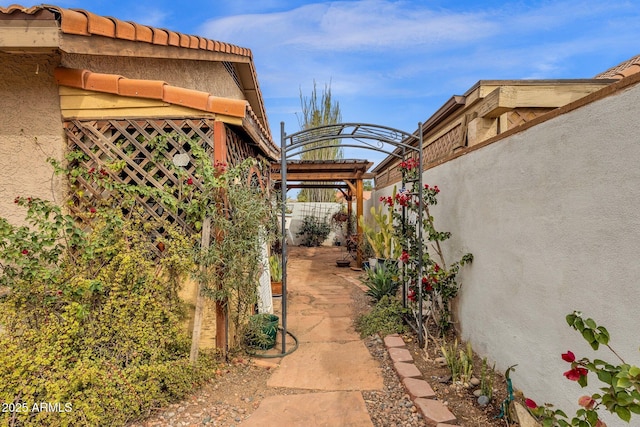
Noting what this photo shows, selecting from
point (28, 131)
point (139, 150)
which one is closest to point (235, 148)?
point (139, 150)

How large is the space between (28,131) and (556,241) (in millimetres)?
5402

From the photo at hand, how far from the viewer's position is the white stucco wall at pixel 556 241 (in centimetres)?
197

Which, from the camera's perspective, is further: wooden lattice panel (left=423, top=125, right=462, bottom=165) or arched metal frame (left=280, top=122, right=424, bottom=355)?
wooden lattice panel (left=423, top=125, right=462, bottom=165)

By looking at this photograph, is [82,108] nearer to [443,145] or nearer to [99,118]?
[99,118]

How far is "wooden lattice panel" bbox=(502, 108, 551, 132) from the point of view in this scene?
14.7ft

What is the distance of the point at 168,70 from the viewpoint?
18.4 feet

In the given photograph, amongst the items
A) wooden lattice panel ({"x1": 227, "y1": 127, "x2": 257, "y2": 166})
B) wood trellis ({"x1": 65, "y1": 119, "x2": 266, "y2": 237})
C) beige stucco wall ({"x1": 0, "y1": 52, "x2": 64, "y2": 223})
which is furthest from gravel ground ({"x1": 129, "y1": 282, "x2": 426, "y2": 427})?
beige stucco wall ({"x1": 0, "y1": 52, "x2": 64, "y2": 223})

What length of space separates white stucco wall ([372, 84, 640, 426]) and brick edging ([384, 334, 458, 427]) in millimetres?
723

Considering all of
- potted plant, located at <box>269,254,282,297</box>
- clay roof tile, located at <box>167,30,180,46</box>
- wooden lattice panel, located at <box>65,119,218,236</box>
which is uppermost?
clay roof tile, located at <box>167,30,180,46</box>

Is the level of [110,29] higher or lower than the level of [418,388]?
higher

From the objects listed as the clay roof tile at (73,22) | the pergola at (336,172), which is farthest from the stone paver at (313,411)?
the pergola at (336,172)

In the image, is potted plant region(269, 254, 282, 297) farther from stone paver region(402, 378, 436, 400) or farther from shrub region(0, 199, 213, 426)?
stone paver region(402, 378, 436, 400)

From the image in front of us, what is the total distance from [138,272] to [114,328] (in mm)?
594

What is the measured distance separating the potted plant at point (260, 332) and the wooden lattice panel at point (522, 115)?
164 inches
